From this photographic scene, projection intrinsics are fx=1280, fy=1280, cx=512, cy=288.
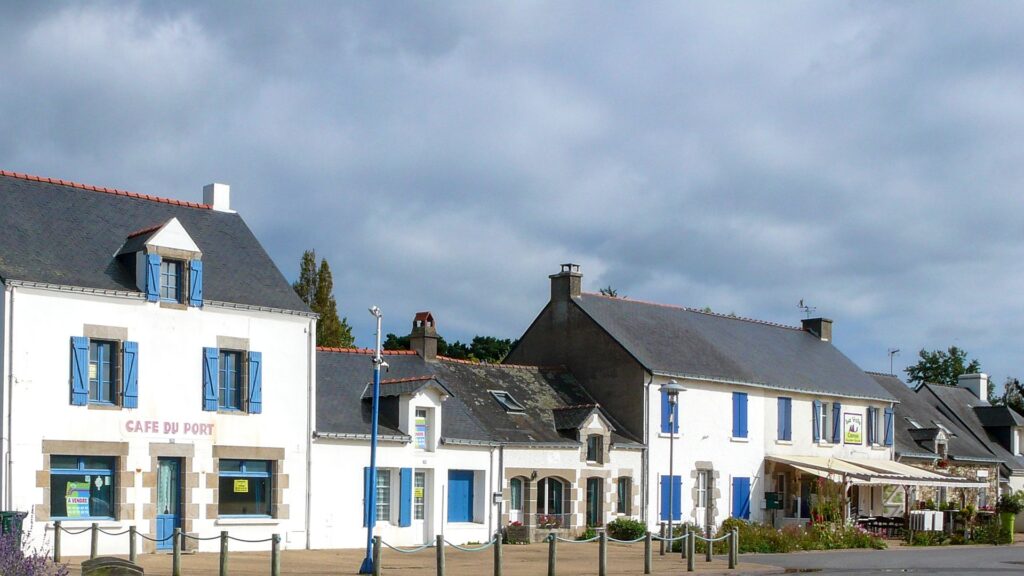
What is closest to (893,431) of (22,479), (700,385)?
(700,385)

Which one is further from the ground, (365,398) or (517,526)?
(365,398)

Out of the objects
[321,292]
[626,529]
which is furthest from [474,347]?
[626,529]

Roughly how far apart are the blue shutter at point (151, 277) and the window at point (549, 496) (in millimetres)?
11105

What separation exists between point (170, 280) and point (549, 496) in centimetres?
1132

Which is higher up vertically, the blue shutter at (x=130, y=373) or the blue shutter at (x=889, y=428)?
the blue shutter at (x=130, y=373)

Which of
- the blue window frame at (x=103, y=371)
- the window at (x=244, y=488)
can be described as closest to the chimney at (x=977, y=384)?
the window at (x=244, y=488)

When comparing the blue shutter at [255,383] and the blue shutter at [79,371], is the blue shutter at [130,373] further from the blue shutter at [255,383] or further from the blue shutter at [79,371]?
the blue shutter at [255,383]

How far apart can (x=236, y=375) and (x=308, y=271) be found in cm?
2443

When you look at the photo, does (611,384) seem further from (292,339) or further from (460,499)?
(292,339)

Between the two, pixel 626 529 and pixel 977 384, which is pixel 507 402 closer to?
pixel 626 529

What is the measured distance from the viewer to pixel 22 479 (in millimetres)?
22938

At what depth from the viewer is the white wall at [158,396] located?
76.1ft

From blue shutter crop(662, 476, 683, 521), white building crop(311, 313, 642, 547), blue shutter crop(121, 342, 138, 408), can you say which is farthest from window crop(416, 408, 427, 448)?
blue shutter crop(662, 476, 683, 521)

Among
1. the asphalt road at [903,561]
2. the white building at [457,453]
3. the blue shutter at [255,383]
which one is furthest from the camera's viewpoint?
the white building at [457,453]
